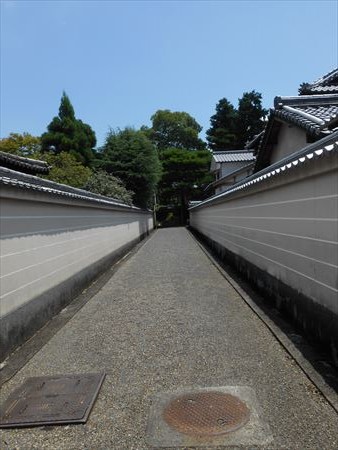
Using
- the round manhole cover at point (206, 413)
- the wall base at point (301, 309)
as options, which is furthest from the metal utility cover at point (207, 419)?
the wall base at point (301, 309)

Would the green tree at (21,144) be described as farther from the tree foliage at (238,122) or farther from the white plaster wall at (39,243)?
the white plaster wall at (39,243)

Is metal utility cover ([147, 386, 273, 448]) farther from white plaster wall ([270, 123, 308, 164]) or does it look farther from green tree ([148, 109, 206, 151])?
→ green tree ([148, 109, 206, 151])

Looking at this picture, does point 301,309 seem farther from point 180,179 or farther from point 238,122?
point 238,122

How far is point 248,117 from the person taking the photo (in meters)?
54.6

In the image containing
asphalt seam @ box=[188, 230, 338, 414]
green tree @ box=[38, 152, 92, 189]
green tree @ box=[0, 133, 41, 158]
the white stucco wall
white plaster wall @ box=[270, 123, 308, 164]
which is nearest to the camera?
asphalt seam @ box=[188, 230, 338, 414]

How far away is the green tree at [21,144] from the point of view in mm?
40250

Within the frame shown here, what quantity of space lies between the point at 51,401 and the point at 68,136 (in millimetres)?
44654

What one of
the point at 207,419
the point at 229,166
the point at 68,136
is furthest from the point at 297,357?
the point at 68,136

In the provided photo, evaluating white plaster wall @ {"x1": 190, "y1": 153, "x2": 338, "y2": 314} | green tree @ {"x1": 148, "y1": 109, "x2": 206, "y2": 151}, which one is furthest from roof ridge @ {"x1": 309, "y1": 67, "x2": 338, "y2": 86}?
green tree @ {"x1": 148, "y1": 109, "x2": 206, "y2": 151}

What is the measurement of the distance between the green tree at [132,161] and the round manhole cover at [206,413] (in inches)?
1217

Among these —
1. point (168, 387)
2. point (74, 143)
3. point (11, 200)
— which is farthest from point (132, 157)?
point (168, 387)

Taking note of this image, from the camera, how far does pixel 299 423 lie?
10.9 feet

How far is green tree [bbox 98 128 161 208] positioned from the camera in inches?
1345

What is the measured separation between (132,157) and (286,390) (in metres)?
31.5
